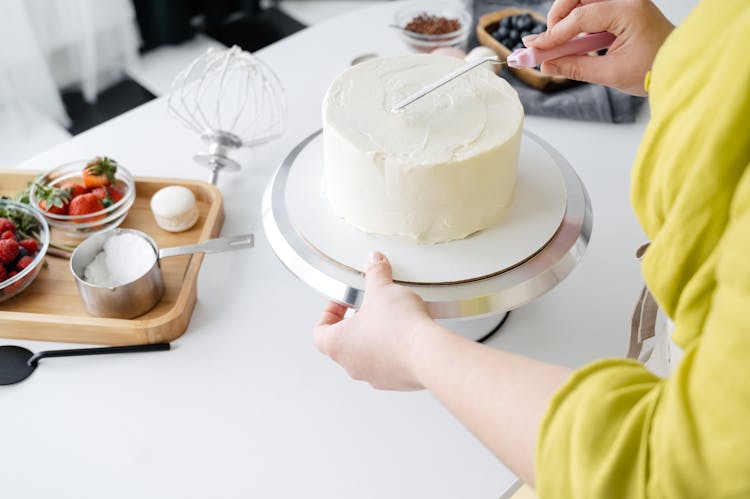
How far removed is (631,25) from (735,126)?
55cm

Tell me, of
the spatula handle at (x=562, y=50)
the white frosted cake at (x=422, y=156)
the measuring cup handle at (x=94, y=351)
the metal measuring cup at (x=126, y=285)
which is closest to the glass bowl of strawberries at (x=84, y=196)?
the metal measuring cup at (x=126, y=285)

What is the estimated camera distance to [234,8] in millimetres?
3039

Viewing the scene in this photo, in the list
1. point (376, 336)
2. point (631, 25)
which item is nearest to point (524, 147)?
point (631, 25)

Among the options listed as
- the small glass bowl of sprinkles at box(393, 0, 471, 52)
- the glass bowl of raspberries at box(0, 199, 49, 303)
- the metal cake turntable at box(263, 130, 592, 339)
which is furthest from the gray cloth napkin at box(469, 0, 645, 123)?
the glass bowl of raspberries at box(0, 199, 49, 303)

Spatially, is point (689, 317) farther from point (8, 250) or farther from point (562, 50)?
point (8, 250)

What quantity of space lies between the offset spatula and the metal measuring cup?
1.18 ft

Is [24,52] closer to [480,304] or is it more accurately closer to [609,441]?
[480,304]

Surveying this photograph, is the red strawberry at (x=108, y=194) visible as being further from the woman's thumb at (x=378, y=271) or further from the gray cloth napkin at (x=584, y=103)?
the gray cloth napkin at (x=584, y=103)

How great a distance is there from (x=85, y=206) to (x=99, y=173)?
79 millimetres

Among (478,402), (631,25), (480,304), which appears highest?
(631,25)

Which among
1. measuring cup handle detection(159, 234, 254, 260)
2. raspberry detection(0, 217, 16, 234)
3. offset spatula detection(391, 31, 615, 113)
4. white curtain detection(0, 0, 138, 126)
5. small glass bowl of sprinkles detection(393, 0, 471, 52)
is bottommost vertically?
white curtain detection(0, 0, 138, 126)

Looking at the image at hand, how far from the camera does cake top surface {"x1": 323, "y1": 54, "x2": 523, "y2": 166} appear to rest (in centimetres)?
95

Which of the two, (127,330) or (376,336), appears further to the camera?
(127,330)

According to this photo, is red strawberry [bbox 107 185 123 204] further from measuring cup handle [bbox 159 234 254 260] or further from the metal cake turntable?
the metal cake turntable
